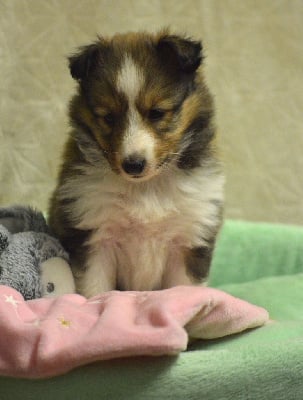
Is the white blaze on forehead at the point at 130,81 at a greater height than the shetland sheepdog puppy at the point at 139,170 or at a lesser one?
greater

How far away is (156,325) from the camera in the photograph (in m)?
1.46

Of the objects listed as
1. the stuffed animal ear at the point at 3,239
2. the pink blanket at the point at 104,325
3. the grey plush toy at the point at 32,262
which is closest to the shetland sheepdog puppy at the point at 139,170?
the grey plush toy at the point at 32,262

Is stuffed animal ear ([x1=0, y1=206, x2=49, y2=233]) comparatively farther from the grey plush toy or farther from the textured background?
the textured background

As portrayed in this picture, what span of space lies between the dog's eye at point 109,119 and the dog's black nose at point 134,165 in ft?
0.61

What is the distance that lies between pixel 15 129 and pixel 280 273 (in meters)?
1.67

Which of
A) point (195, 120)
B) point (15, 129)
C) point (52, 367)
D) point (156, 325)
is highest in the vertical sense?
point (195, 120)

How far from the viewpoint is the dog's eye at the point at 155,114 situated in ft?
6.79

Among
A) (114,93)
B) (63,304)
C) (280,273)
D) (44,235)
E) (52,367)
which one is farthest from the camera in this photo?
(280,273)

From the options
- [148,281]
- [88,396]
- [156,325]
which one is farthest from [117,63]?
[88,396]

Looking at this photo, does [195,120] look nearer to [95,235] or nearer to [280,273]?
[95,235]

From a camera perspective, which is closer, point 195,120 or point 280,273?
point 195,120

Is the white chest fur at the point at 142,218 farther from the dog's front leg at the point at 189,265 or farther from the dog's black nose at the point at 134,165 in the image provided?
the dog's black nose at the point at 134,165

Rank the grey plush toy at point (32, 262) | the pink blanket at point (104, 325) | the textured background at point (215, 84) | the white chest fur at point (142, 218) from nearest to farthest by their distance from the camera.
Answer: the pink blanket at point (104, 325), the grey plush toy at point (32, 262), the white chest fur at point (142, 218), the textured background at point (215, 84)

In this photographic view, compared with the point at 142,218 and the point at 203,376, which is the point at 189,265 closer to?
the point at 142,218
